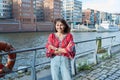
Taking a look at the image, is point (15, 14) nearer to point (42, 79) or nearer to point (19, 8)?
point (19, 8)

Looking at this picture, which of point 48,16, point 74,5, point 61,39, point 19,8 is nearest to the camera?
point 61,39

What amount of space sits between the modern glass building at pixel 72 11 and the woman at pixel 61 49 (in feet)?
535

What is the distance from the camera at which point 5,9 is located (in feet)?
372

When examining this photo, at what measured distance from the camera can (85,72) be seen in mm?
7664

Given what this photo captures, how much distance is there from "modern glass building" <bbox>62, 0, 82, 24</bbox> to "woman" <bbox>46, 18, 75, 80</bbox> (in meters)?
163

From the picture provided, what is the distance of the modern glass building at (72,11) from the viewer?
170 meters

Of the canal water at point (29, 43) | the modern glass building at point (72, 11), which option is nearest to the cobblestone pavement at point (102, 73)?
the canal water at point (29, 43)

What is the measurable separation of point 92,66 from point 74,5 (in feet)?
557

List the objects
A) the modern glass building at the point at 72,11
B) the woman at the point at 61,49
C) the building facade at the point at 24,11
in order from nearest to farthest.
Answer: the woman at the point at 61,49
the building facade at the point at 24,11
the modern glass building at the point at 72,11

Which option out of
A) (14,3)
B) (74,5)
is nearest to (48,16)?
(14,3)

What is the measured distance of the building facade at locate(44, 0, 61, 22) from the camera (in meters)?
137

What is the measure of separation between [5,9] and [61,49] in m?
112

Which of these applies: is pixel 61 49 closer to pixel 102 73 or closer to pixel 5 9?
pixel 102 73

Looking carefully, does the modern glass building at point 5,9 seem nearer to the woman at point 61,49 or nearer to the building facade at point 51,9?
the building facade at point 51,9
